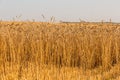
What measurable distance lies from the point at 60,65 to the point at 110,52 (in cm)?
106

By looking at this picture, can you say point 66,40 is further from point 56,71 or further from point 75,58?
point 56,71

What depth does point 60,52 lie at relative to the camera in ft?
21.2

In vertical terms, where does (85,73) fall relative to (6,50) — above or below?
below

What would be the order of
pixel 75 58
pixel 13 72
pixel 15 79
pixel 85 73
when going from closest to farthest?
pixel 15 79, pixel 13 72, pixel 85 73, pixel 75 58

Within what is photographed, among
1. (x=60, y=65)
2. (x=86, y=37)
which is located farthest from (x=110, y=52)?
(x=60, y=65)

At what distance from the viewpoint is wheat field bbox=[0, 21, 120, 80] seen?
234 inches

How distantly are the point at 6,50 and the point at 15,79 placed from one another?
3.99 ft

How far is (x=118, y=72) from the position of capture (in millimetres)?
5754

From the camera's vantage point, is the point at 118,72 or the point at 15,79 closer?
the point at 15,79

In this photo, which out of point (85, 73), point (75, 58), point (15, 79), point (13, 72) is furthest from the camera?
point (75, 58)

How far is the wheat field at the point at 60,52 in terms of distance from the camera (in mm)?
5943

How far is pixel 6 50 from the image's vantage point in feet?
20.7

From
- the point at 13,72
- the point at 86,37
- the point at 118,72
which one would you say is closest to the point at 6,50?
the point at 13,72

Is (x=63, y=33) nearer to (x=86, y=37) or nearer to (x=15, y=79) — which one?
(x=86, y=37)
